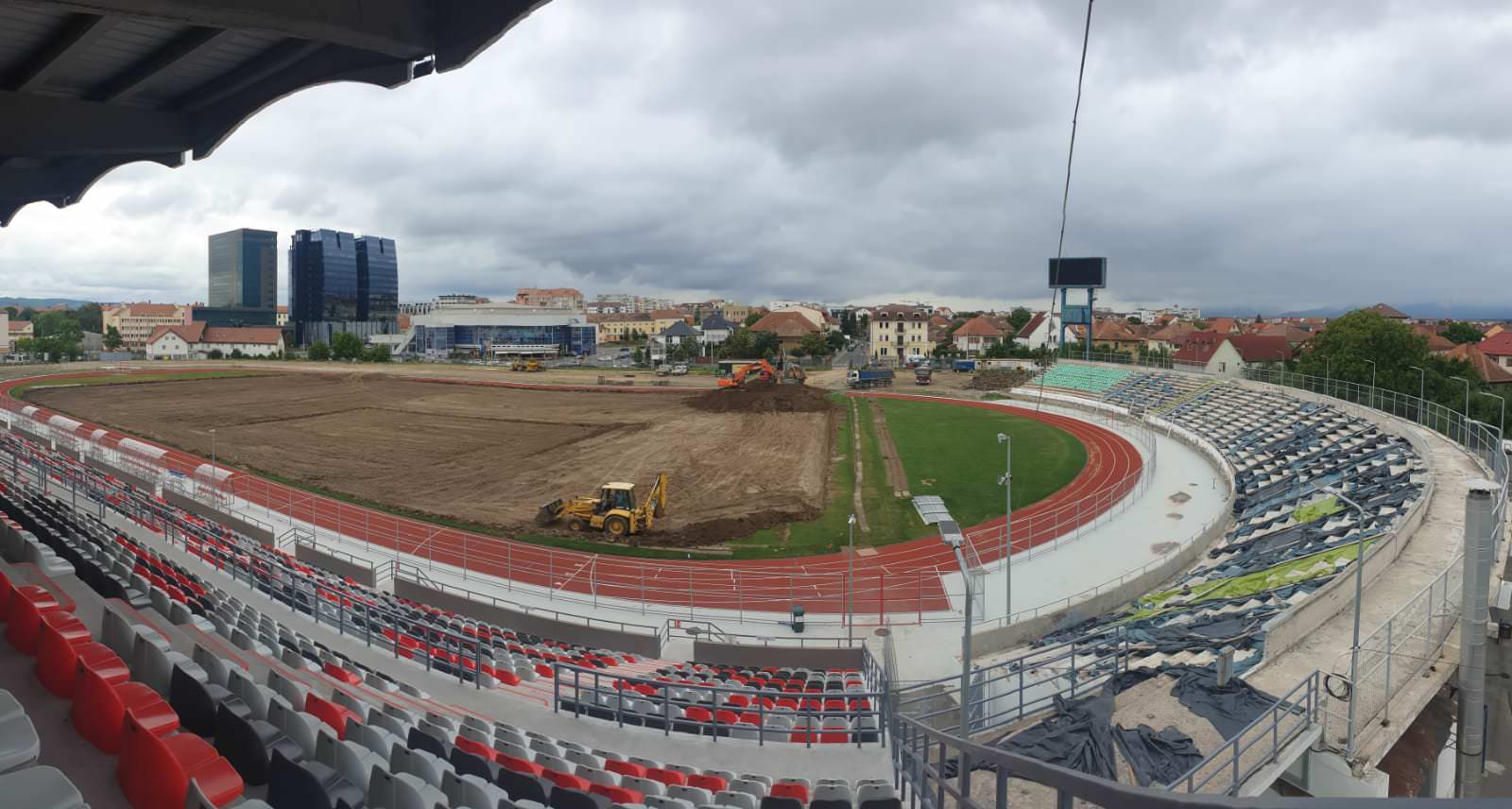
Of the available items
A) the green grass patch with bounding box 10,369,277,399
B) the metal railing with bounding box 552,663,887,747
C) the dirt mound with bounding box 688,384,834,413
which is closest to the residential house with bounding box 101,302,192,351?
the green grass patch with bounding box 10,369,277,399

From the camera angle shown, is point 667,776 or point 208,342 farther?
point 208,342

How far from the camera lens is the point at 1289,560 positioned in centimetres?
1697

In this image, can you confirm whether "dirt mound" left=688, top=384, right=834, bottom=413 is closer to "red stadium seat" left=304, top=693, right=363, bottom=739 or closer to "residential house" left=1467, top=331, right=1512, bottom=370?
"red stadium seat" left=304, top=693, right=363, bottom=739

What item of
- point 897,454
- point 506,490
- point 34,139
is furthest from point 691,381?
point 34,139

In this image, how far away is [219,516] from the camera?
2472cm

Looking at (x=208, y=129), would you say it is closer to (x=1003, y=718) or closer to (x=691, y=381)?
(x=1003, y=718)

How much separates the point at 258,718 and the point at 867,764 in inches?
256

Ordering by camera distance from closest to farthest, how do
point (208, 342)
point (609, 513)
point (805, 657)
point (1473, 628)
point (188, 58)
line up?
1. point (188, 58)
2. point (1473, 628)
3. point (805, 657)
4. point (609, 513)
5. point (208, 342)

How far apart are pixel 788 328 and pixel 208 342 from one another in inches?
3395

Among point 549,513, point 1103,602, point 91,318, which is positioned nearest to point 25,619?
point 549,513

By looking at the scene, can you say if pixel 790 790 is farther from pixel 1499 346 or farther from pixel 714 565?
pixel 1499 346

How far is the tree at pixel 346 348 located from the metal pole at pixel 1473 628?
11250 centimetres

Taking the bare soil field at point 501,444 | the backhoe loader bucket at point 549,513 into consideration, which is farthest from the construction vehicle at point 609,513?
the bare soil field at point 501,444

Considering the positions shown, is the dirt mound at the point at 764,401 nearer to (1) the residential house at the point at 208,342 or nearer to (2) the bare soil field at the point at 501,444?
(2) the bare soil field at the point at 501,444
